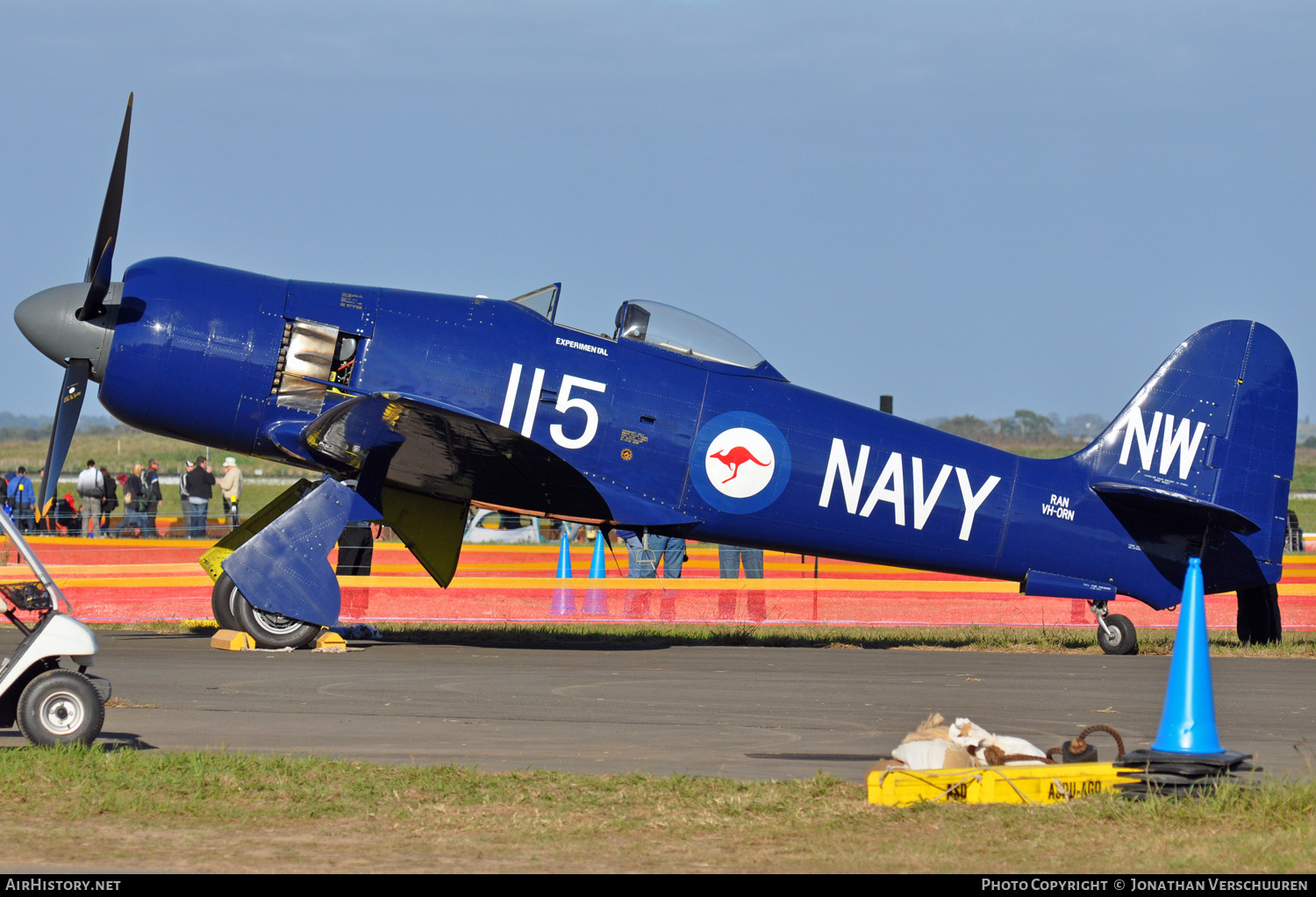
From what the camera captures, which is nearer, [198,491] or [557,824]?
[557,824]

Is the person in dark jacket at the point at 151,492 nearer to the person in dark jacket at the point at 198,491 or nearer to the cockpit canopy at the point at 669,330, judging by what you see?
the person in dark jacket at the point at 198,491

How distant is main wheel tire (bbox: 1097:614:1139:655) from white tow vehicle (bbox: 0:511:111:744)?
992cm

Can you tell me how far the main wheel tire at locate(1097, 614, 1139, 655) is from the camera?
1332cm

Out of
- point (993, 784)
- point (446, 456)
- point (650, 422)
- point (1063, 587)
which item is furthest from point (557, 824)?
point (1063, 587)

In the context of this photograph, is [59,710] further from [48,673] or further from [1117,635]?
[1117,635]

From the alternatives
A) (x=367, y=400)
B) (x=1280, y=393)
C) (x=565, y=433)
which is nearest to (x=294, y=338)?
(x=367, y=400)

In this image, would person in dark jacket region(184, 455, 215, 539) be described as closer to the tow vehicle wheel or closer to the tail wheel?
the tail wheel

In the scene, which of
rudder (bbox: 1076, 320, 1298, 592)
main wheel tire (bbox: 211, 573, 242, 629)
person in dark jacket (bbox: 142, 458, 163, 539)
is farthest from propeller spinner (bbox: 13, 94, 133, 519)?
person in dark jacket (bbox: 142, 458, 163, 539)

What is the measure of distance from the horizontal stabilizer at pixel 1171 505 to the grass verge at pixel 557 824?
737 cm

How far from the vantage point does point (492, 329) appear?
12078 millimetres

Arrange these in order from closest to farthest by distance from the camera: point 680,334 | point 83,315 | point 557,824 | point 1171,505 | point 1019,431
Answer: point 557,824 → point 83,315 → point 680,334 → point 1171,505 → point 1019,431

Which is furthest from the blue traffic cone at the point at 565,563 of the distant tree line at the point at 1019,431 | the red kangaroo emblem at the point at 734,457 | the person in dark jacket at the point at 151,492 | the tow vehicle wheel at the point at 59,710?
the distant tree line at the point at 1019,431

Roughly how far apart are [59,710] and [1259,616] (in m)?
11.6

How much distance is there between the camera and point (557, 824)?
5.48 m
